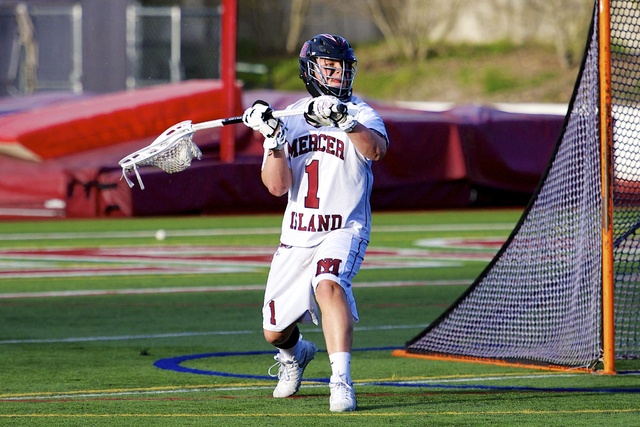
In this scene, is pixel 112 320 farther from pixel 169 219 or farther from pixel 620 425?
pixel 169 219

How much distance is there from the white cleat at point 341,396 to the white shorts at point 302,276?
33 centimetres

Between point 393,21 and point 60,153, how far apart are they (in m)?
Answer: 24.4

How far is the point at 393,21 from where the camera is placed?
136ft

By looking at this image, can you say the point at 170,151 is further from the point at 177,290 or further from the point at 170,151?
the point at 177,290

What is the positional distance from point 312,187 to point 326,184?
0.22ft

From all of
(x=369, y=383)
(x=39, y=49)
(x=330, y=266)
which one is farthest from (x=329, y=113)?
(x=39, y=49)

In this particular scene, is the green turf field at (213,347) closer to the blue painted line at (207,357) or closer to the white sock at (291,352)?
the blue painted line at (207,357)

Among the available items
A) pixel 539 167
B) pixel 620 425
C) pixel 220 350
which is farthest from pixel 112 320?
pixel 539 167

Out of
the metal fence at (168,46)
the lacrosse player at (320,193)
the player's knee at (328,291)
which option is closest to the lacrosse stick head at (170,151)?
the lacrosse player at (320,193)

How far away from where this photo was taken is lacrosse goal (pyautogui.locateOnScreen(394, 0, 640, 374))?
701 cm

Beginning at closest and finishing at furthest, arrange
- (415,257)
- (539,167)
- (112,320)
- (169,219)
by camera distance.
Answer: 1. (112,320)
2. (415,257)
3. (169,219)
4. (539,167)

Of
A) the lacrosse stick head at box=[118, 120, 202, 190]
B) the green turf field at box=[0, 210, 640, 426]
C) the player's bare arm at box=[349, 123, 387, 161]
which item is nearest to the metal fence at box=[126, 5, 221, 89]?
the green turf field at box=[0, 210, 640, 426]

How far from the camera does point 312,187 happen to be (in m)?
6.02

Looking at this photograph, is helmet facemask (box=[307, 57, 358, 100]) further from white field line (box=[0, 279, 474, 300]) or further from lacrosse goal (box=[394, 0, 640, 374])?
white field line (box=[0, 279, 474, 300])
